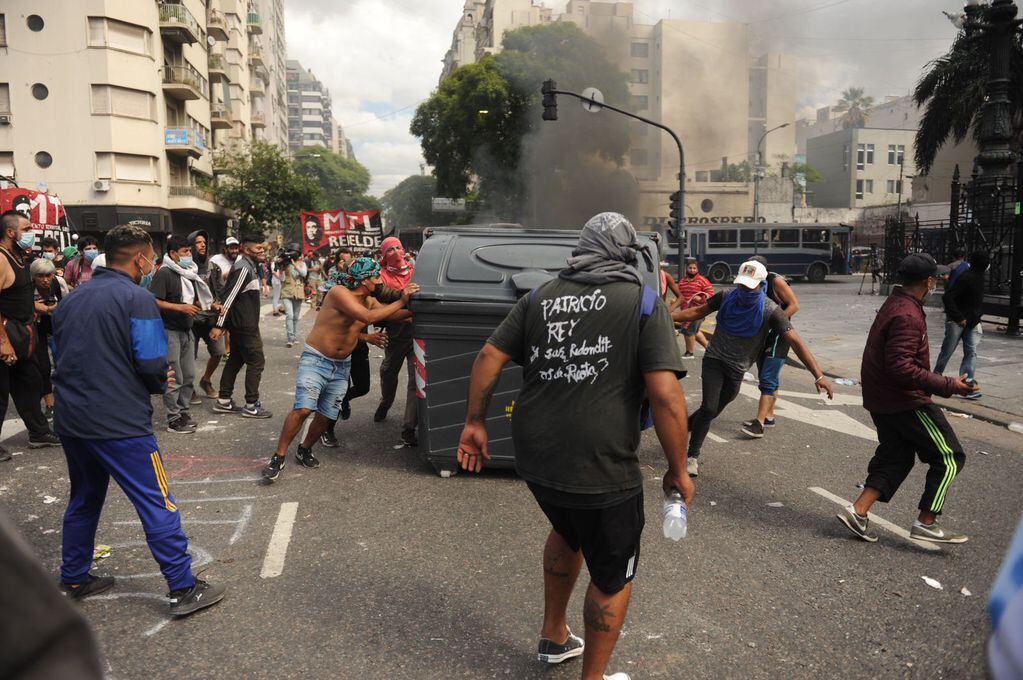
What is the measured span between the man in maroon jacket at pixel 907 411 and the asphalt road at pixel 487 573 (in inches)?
9.3

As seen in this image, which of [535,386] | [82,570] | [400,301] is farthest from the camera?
[400,301]

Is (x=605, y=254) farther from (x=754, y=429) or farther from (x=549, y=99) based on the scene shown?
(x=549, y=99)

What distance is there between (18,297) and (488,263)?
13.2 ft

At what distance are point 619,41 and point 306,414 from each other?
112ft

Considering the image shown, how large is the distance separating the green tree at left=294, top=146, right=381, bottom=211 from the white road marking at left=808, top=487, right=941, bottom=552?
303ft

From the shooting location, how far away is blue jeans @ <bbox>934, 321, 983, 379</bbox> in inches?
341

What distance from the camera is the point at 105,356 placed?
3.47 meters

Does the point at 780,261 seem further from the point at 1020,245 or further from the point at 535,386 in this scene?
the point at 535,386

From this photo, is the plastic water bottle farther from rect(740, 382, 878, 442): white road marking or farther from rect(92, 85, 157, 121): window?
rect(92, 85, 157, 121): window

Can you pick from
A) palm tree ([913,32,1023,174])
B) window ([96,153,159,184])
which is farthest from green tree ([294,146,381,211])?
palm tree ([913,32,1023,174])

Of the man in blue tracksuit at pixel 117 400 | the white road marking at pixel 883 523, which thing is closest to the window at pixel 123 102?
the man in blue tracksuit at pixel 117 400

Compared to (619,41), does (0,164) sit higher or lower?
lower

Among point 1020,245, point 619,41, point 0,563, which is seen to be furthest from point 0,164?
point 0,563

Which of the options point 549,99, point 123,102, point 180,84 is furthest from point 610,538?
point 180,84
